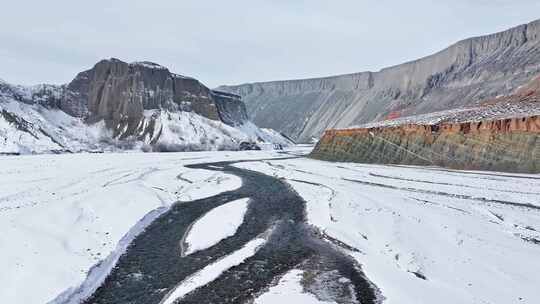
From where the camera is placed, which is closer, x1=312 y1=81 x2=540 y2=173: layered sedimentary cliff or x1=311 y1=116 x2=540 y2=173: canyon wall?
x1=311 y1=116 x2=540 y2=173: canyon wall

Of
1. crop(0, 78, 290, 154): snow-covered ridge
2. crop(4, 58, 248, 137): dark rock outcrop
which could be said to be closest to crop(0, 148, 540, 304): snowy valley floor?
crop(0, 78, 290, 154): snow-covered ridge

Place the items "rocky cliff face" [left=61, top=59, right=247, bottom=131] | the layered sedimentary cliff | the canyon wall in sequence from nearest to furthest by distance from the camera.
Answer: the canyon wall < the layered sedimentary cliff < "rocky cliff face" [left=61, top=59, right=247, bottom=131]

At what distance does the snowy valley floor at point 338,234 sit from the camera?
14.9m

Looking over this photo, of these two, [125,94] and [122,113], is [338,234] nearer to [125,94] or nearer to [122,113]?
[122,113]

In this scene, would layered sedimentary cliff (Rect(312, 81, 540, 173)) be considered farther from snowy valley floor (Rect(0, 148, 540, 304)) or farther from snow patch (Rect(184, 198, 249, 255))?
snow patch (Rect(184, 198, 249, 255))

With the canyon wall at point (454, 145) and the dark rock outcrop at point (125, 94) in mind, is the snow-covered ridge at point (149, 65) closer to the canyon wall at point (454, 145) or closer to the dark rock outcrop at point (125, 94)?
the dark rock outcrop at point (125, 94)

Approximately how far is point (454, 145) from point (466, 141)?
65.3 inches

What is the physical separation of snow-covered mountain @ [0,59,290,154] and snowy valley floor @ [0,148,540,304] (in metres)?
89.1

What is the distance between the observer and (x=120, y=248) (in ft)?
66.1

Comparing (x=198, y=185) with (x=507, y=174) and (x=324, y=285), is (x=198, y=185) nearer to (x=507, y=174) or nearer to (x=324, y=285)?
(x=324, y=285)

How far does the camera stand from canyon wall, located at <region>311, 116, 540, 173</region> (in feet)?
145

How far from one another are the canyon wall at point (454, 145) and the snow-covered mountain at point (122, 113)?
252ft

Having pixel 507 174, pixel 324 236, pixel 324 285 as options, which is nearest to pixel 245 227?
pixel 324 236

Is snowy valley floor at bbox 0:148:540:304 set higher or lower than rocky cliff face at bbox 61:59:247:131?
lower
